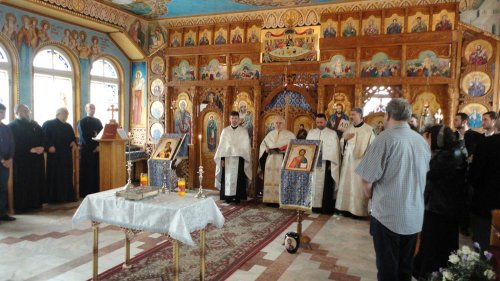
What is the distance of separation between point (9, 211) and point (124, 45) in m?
4.82

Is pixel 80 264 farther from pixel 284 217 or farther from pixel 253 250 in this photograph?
pixel 284 217

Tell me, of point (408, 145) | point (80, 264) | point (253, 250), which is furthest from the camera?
point (253, 250)

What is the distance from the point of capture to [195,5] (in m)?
8.21

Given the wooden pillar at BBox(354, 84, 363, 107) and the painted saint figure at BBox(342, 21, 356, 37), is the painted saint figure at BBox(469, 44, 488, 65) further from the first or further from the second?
the painted saint figure at BBox(342, 21, 356, 37)

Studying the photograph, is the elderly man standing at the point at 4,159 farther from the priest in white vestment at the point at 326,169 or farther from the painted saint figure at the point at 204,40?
the priest in white vestment at the point at 326,169

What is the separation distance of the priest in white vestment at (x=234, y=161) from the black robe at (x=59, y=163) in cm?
295

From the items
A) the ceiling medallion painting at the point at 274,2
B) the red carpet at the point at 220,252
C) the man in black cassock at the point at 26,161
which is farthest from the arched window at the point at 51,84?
the red carpet at the point at 220,252

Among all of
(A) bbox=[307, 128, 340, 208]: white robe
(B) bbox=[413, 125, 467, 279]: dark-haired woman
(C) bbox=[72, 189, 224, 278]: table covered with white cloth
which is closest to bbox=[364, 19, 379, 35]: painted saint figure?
(A) bbox=[307, 128, 340, 208]: white robe

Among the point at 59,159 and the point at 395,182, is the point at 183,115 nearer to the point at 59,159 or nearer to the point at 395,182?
the point at 59,159

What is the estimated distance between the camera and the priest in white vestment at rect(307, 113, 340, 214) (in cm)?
712

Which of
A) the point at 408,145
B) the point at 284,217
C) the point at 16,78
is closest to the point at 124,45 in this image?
the point at 16,78

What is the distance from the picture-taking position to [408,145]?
2.69 meters

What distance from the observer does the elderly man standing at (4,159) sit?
19.6 ft

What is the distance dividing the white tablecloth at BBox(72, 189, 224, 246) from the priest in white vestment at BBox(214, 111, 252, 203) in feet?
13.1
